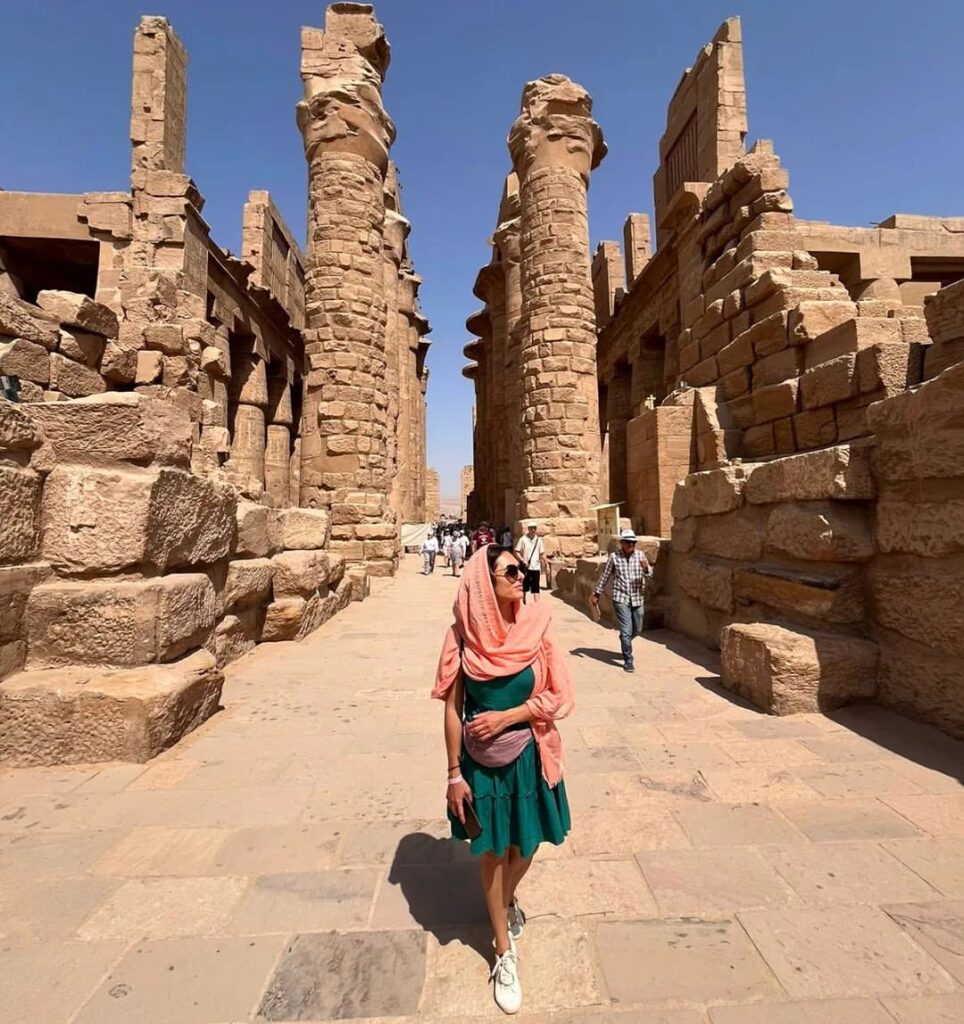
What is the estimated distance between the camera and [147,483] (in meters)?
3.69

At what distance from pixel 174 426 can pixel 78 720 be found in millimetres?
2013

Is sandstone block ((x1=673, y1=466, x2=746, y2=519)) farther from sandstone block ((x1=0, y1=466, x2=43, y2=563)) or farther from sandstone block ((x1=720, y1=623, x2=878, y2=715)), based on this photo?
sandstone block ((x1=0, y1=466, x2=43, y2=563))

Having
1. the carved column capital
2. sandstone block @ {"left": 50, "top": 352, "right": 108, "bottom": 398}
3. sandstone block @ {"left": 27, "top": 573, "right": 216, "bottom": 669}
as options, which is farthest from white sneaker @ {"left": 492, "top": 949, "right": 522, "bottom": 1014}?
the carved column capital

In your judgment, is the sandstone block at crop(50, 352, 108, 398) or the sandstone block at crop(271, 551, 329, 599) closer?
the sandstone block at crop(50, 352, 108, 398)

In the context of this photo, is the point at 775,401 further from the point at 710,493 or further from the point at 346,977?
the point at 346,977

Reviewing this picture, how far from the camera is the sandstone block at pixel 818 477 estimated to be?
4.00 metres

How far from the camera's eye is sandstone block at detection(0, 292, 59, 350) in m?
5.34

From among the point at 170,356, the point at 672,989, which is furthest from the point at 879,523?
the point at 170,356

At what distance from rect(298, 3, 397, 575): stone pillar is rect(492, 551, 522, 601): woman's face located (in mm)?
9990

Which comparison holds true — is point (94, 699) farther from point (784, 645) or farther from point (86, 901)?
point (784, 645)

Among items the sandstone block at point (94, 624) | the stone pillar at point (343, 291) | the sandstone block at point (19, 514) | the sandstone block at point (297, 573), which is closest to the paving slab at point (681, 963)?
the sandstone block at point (94, 624)

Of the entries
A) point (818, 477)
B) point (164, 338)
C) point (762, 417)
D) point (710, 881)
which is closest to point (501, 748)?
point (710, 881)

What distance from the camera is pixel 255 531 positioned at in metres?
6.07

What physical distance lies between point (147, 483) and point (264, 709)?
1.78 metres
